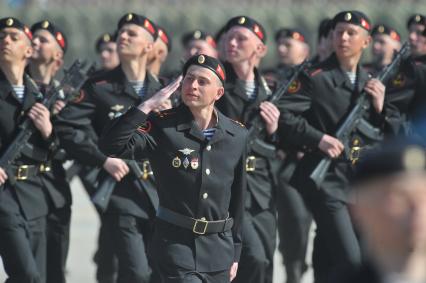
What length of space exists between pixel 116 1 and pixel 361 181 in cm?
2735

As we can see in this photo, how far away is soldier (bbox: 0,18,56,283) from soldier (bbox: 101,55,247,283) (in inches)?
56.9

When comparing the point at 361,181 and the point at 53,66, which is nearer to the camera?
the point at 361,181

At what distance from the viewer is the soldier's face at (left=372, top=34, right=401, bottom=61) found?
12.5 meters

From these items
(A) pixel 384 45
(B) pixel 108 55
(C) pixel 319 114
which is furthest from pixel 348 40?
(B) pixel 108 55

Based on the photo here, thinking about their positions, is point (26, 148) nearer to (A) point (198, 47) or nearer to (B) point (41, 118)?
(B) point (41, 118)

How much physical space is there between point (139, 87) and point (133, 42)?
1.15 feet

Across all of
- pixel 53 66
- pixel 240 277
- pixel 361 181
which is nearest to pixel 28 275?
pixel 240 277

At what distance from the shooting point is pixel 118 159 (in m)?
8.74

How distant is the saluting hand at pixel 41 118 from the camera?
859 centimetres

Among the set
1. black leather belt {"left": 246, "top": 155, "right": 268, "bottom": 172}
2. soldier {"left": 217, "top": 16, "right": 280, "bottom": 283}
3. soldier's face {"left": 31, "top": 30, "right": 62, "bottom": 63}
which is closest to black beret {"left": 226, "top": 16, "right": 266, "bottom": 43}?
soldier {"left": 217, "top": 16, "right": 280, "bottom": 283}

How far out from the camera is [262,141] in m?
9.09

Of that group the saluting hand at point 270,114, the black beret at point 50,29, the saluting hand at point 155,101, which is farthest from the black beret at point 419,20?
the saluting hand at point 155,101

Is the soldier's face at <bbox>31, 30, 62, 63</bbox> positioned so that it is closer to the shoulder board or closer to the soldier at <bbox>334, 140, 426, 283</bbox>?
the shoulder board

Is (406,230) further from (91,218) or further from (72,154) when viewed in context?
(91,218)
